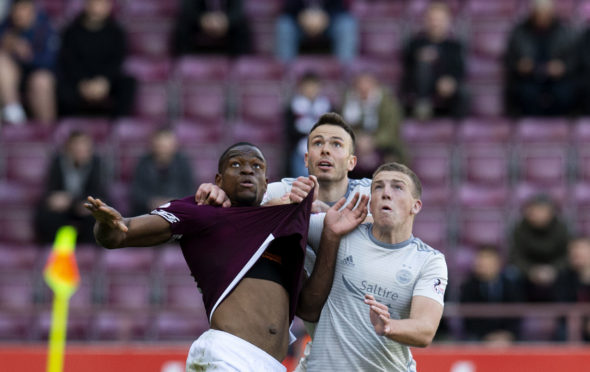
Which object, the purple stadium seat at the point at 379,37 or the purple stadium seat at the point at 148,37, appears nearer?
the purple stadium seat at the point at 379,37

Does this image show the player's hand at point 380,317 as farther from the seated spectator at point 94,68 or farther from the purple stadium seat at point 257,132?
the seated spectator at point 94,68

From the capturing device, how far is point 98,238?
500cm

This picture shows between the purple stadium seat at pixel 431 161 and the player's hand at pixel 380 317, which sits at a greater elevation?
the player's hand at pixel 380 317

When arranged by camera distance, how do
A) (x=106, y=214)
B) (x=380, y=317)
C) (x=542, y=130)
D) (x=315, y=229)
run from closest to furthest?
(x=106, y=214)
(x=380, y=317)
(x=315, y=229)
(x=542, y=130)

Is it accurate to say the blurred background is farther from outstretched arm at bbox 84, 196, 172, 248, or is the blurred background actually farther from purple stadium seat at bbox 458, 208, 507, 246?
outstretched arm at bbox 84, 196, 172, 248

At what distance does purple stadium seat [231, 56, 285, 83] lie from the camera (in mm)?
12984

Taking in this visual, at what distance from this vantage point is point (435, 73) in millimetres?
12367

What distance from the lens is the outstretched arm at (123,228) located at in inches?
192

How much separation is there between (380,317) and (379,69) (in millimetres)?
8330

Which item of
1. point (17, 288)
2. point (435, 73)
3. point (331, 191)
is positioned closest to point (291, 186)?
point (331, 191)

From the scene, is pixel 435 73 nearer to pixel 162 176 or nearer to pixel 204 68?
pixel 204 68

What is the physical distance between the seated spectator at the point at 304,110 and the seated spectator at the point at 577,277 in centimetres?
300

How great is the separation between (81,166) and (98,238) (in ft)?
22.1

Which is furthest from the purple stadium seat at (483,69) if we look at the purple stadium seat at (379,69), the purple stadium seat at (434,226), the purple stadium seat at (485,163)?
the purple stadium seat at (434,226)
